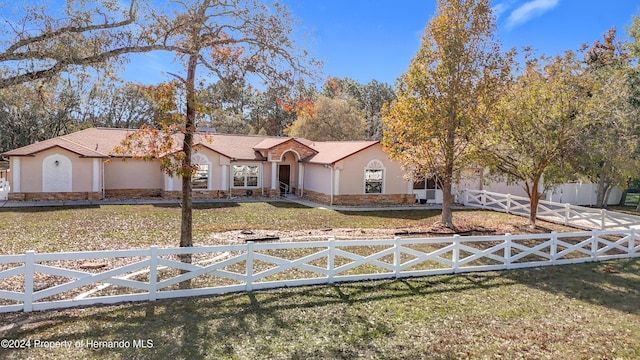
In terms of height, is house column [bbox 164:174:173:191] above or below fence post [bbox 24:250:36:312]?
above

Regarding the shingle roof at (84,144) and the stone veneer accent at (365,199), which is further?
the stone veneer accent at (365,199)

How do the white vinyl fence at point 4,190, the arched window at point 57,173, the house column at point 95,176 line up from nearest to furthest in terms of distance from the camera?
the white vinyl fence at point 4,190 < the arched window at point 57,173 < the house column at point 95,176

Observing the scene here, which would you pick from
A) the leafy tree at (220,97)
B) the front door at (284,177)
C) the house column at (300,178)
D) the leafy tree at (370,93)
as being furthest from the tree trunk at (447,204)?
the leafy tree at (370,93)

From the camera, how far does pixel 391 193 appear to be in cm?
2503

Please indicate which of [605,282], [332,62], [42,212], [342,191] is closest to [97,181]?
[42,212]

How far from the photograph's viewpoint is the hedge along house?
21.4m

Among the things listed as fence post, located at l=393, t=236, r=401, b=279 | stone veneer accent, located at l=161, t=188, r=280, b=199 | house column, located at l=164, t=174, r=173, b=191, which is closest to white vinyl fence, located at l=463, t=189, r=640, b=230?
stone veneer accent, located at l=161, t=188, r=280, b=199

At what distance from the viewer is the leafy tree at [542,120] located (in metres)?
15.2

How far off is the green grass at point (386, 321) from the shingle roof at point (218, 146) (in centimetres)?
1223

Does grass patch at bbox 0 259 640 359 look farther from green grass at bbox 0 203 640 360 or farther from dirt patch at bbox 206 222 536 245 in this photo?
dirt patch at bbox 206 222 536 245

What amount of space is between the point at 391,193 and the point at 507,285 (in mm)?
15577

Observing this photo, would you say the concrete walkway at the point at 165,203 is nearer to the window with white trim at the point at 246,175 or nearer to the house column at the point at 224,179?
the house column at the point at 224,179

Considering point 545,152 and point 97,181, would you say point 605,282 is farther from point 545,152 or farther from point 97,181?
point 97,181

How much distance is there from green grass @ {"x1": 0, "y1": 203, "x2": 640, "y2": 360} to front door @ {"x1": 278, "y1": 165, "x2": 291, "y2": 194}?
18.2 m
